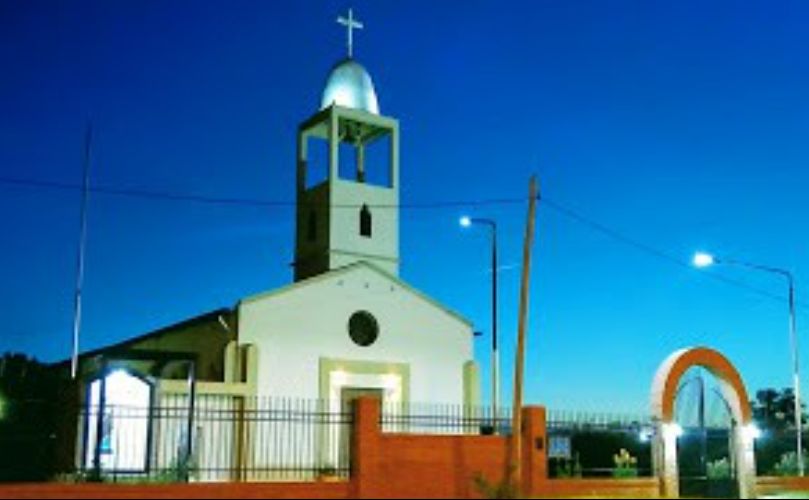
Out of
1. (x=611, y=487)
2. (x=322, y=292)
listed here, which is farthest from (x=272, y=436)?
(x=611, y=487)

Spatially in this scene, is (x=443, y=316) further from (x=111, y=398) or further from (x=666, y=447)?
(x=111, y=398)

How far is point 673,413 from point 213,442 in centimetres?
1211

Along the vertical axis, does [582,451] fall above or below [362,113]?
below

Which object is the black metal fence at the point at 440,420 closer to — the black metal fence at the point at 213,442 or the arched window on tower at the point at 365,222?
the black metal fence at the point at 213,442

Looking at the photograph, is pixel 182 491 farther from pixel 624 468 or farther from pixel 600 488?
pixel 624 468

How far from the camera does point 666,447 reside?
2583cm

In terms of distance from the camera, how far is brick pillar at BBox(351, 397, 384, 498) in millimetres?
22125

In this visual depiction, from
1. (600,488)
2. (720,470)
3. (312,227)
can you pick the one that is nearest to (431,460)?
(600,488)

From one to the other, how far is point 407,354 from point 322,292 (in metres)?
3.60

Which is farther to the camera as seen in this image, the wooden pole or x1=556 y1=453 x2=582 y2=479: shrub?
x1=556 y1=453 x2=582 y2=479: shrub

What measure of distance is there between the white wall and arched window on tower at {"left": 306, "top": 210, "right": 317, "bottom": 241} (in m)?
4.12

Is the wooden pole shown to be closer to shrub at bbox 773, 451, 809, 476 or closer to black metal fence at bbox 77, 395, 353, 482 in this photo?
black metal fence at bbox 77, 395, 353, 482

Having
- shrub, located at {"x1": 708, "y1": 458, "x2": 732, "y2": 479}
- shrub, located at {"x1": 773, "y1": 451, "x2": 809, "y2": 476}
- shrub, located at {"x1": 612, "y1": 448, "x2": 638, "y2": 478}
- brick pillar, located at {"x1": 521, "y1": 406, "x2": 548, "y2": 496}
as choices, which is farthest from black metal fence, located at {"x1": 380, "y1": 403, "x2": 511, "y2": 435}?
shrub, located at {"x1": 773, "y1": 451, "x2": 809, "y2": 476}

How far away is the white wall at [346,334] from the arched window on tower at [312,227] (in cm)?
412
